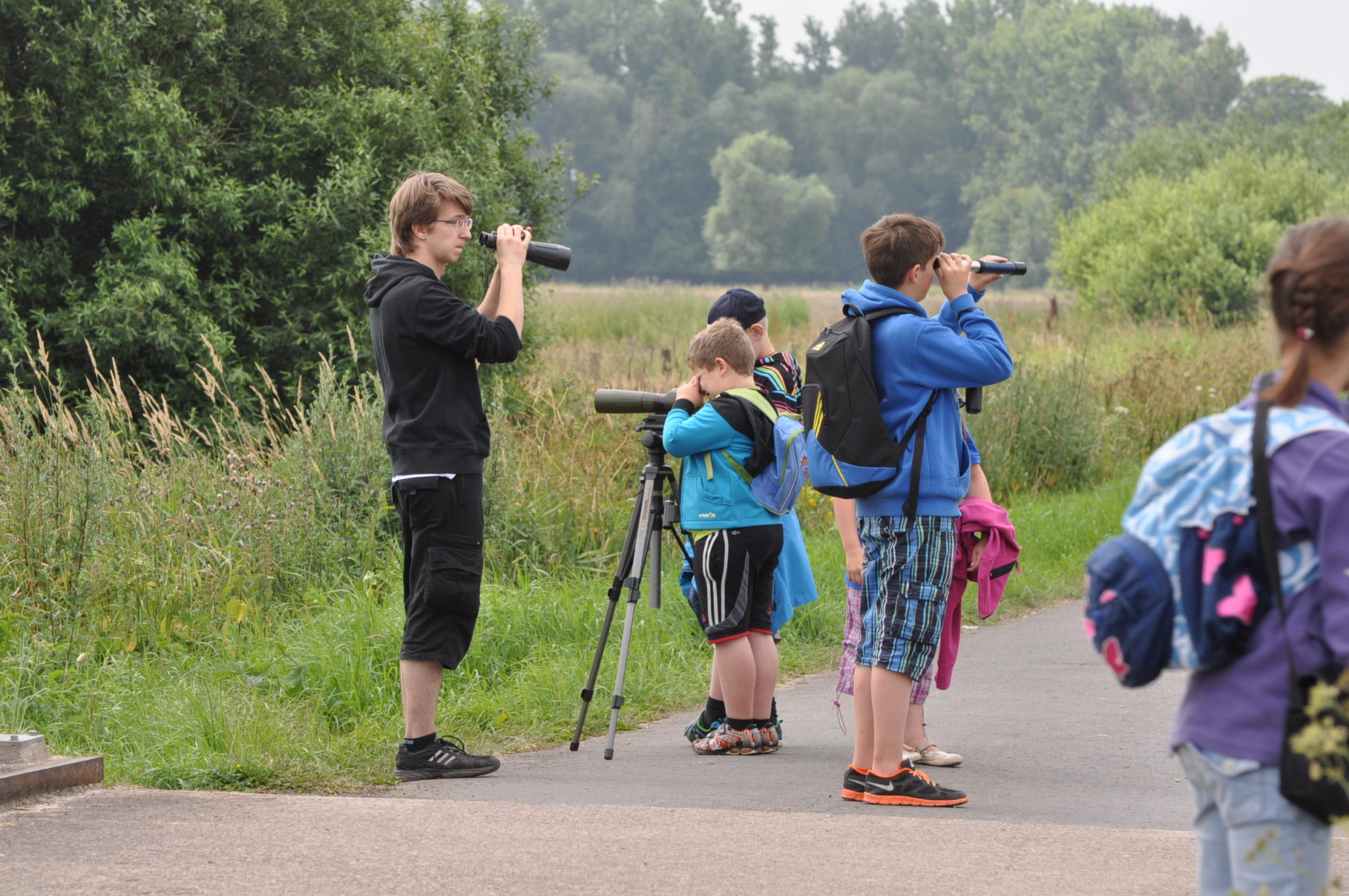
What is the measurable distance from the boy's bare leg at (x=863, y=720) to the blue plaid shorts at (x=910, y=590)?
2.1 inches

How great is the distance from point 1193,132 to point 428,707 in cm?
4722

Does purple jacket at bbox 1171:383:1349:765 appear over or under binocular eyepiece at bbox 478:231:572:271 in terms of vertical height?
under

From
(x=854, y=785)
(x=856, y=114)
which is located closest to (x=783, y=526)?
(x=854, y=785)

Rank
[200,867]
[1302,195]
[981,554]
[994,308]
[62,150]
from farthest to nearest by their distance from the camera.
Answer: [994,308]
[1302,195]
[62,150]
[981,554]
[200,867]

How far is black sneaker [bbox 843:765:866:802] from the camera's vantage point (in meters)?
4.76

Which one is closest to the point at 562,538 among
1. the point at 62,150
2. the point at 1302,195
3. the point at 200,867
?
the point at 200,867

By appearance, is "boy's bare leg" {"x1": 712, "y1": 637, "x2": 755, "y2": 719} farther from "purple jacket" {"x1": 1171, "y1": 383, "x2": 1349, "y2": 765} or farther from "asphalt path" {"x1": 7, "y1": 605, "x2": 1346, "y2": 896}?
"purple jacket" {"x1": 1171, "y1": 383, "x2": 1349, "y2": 765}

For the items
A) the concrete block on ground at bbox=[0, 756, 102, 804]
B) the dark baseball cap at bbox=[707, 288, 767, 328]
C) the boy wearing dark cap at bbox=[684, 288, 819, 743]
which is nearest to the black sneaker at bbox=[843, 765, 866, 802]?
the boy wearing dark cap at bbox=[684, 288, 819, 743]

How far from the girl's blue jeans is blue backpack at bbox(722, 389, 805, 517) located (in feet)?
10.2

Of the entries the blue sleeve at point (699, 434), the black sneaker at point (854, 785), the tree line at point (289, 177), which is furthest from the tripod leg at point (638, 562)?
the tree line at point (289, 177)

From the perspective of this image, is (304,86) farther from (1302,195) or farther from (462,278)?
(1302,195)

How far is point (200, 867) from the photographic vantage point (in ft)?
12.9

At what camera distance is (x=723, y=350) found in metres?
5.52

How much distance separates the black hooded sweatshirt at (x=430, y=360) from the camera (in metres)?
5.07
